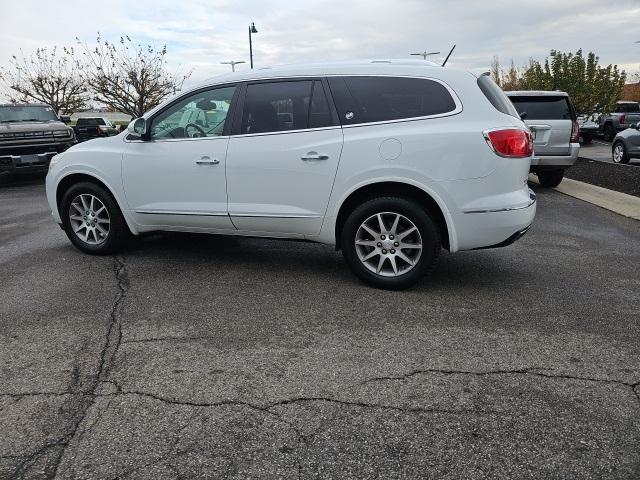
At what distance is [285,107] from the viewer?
5.01 m

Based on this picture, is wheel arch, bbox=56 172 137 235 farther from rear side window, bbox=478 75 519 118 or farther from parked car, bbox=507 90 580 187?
parked car, bbox=507 90 580 187

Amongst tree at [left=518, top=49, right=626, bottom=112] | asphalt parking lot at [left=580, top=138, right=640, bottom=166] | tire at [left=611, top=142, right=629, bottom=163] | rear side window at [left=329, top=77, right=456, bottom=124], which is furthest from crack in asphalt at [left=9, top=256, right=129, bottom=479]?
tree at [left=518, top=49, right=626, bottom=112]

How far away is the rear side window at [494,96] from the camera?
4671mm

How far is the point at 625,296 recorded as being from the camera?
475cm

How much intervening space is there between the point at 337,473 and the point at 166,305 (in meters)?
2.50

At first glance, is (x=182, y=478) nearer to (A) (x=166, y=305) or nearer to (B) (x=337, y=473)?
(B) (x=337, y=473)

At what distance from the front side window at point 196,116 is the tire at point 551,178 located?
26.8ft

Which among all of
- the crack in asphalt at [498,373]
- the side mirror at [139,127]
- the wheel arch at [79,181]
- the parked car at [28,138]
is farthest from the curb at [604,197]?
the parked car at [28,138]

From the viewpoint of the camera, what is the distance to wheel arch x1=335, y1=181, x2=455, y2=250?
4.63m

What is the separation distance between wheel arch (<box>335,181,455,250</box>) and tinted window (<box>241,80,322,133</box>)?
75cm

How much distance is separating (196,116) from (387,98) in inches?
72.5

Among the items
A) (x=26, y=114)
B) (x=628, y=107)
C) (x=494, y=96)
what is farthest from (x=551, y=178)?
(x=628, y=107)

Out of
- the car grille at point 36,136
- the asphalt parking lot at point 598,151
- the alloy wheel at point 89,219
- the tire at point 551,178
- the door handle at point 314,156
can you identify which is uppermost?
the door handle at point 314,156

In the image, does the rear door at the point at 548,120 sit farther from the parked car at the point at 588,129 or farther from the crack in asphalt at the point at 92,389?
the parked car at the point at 588,129
